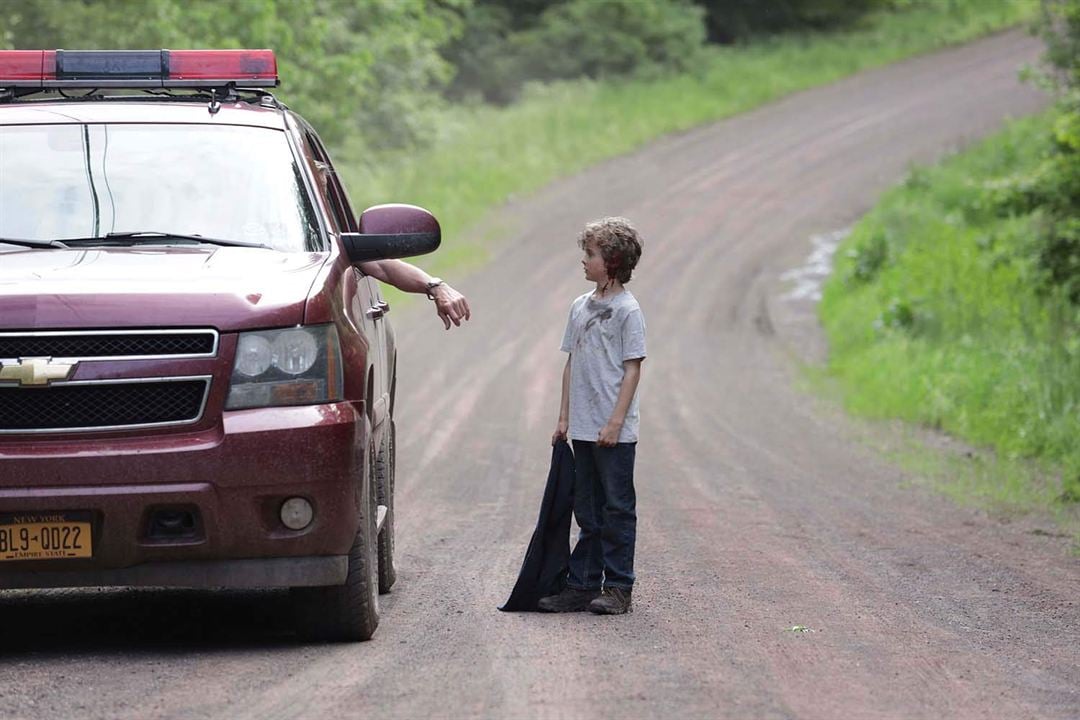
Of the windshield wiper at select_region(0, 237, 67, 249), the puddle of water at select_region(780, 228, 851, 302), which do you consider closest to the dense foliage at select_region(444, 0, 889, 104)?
the puddle of water at select_region(780, 228, 851, 302)

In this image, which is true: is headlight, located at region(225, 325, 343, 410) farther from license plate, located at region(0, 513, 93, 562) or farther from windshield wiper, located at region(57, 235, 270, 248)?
windshield wiper, located at region(57, 235, 270, 248)

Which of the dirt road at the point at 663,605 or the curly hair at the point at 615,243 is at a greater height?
the curly hair at the point at 615,243

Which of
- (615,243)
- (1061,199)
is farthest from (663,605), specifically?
(1061,199)

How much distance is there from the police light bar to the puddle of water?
693 inches

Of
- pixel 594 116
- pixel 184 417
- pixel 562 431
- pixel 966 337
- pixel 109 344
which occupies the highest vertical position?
pixel 109 344

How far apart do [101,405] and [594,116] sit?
30199 mm

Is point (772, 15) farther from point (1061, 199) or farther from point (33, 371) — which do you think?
point (33, 371)

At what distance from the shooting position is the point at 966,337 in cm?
1791

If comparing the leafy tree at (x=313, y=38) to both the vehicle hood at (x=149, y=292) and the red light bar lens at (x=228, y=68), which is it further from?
the vehicle hood at (x=149, y=292)

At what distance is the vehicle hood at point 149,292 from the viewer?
552cm

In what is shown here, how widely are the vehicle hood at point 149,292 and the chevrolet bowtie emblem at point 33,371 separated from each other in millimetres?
122

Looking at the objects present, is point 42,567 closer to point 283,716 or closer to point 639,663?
point 283,716

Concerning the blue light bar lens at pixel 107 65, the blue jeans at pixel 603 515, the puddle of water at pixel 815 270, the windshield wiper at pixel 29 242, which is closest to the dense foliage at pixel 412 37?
the puddle of water at pixel 815 270

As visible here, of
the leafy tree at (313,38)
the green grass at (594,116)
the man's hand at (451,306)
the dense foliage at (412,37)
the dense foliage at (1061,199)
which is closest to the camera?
the man's hand at (451,306)
